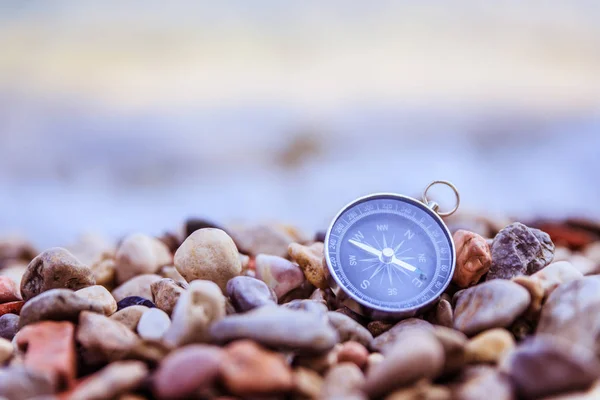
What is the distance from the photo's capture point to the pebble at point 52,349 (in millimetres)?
1246

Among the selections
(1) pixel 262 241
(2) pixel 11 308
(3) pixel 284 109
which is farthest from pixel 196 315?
(3) pixel 284 109

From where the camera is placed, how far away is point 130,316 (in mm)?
1569

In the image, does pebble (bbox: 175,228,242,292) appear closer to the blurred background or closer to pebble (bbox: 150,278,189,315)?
pebble (bbox: 150,278,189,315)

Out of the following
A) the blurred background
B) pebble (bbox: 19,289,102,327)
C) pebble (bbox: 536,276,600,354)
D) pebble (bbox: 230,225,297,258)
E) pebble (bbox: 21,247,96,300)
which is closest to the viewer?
pebble (bbox: 536,276,600,354)

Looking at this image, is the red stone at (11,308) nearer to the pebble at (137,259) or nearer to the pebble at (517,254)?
the pebble at (137,259)

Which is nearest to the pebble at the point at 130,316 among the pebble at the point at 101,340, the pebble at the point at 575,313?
the pebble at the point at 101,340

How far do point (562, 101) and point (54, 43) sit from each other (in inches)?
172

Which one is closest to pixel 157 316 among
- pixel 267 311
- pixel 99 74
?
pixel 267 311

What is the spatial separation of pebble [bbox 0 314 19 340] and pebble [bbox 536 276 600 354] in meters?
1.55

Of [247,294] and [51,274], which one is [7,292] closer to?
[51,274]

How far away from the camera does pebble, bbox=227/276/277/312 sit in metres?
1.48

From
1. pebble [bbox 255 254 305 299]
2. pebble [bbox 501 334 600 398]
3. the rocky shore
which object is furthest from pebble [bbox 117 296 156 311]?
pebble [bbox 501 334 600 398]

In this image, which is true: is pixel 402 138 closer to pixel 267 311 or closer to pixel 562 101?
pixel 562 101

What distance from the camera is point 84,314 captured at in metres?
1.44
